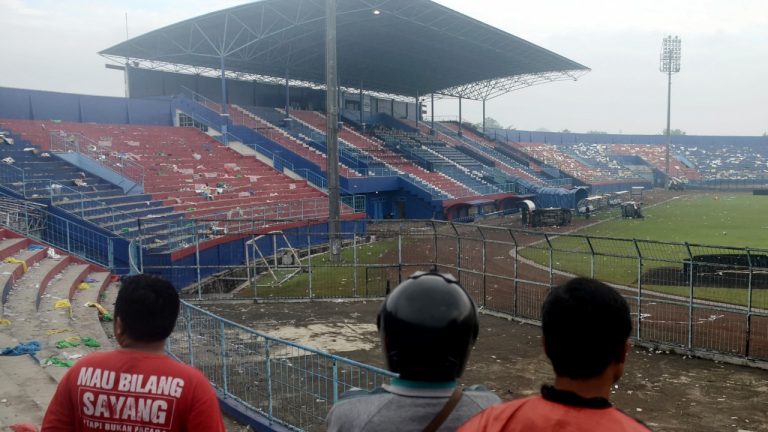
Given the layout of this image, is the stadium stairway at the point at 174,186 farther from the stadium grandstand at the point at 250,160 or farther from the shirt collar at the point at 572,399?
the shirt collar at the point at 572,399

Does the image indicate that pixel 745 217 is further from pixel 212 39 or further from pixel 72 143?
pixel 72 143

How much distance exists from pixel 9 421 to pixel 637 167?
90127mm

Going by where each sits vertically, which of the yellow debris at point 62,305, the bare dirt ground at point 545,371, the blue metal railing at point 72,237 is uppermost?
the blue metal railing at point 72,237

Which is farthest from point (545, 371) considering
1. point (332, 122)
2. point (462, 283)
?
point (332, 122)

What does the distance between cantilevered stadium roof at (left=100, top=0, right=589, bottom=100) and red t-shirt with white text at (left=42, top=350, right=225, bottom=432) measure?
32066mm

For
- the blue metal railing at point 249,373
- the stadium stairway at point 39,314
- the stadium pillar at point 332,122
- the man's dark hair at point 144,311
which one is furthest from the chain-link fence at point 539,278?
the man's dark hair at point 144,311

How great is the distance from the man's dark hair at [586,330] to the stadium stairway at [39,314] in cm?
648

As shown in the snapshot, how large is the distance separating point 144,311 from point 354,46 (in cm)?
4202

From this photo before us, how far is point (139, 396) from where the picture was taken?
303 centimetres

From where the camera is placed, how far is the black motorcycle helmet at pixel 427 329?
211cm

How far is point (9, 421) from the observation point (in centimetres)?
654

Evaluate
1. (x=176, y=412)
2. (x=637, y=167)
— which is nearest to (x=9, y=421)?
(x=176, y=412)

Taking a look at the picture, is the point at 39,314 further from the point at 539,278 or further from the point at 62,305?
the point at 539,278

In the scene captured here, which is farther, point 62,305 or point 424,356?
point 62,305
